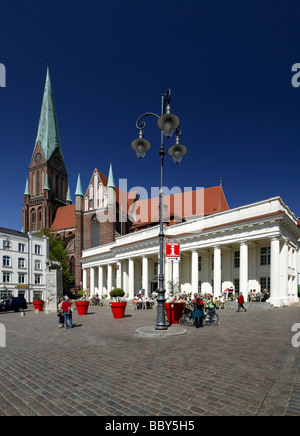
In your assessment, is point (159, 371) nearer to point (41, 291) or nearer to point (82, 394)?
point (82, 394)

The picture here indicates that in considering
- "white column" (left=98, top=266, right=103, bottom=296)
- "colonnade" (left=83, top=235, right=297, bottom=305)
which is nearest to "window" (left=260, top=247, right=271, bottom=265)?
"colonnade" (left=83, top=235, right=297, bottom=305)

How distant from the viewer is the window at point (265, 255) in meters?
27.6

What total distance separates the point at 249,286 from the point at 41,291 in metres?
38.1

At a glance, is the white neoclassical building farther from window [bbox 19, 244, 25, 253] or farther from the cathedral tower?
the cathedral tower

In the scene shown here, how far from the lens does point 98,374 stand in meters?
5.43

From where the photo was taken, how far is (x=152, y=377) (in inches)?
203

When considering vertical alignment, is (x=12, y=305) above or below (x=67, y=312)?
below

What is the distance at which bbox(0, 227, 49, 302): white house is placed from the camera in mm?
44906

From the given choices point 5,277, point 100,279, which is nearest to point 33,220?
point 5,277

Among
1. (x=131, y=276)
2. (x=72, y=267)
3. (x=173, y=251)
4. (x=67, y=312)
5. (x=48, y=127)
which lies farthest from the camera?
(x=48, y=127)

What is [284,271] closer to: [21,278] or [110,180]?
[110,180]

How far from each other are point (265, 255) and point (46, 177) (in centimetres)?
6045

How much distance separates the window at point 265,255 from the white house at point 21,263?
Answer: 39.1m
